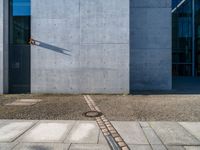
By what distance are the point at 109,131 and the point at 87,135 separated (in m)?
0.62

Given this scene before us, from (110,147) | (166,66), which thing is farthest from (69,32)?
(110,147)

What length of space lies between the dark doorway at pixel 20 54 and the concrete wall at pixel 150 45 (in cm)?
667

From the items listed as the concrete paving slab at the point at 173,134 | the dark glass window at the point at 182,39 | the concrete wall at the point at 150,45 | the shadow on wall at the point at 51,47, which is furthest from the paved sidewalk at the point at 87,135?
the dark glass window at the point at 182,39

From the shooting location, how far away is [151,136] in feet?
16.5

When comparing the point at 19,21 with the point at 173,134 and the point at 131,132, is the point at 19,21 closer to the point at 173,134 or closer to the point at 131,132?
the point at 131,132

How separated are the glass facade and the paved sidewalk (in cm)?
2428

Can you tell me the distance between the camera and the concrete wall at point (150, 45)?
45.1ft

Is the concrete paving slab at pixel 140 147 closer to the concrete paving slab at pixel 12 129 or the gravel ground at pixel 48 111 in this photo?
the gravel ground at pixel 48 111

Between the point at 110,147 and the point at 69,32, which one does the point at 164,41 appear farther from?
the point at 110,147

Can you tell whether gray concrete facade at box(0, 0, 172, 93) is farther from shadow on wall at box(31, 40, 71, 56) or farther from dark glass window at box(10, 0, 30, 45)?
dark glass window at box(10, 0, 30, 45)

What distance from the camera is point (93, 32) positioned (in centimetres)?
1173

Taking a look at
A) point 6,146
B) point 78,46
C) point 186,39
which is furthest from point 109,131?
point 186,39

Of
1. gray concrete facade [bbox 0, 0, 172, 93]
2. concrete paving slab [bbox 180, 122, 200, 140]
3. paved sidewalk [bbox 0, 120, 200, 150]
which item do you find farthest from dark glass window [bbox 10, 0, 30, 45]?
concrete paving slab [bbox 180, 122, 200, 140]

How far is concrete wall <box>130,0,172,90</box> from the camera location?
13742mm
